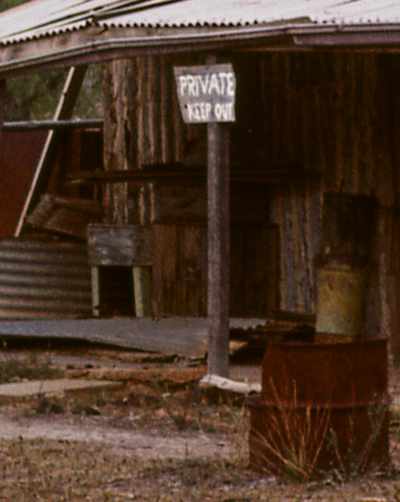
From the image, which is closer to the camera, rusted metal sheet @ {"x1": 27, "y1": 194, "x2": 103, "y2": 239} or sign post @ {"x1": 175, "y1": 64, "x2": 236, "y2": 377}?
sign post @ {"x1": 175, "y1": 64, "x2": 236, "y2": 377}

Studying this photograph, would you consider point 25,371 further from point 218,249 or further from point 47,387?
point 218,249

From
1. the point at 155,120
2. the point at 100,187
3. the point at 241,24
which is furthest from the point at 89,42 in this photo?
the point at 100,187

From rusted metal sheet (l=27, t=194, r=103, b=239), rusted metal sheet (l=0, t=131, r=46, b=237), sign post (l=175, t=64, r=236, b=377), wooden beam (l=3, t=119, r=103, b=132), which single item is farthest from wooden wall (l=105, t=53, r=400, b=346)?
rusted metal sheet (l=0, t=131, r=46, b=237)

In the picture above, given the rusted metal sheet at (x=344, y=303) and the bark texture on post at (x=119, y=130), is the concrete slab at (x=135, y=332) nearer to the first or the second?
the rusted metal sheet at (x=344, y=303)

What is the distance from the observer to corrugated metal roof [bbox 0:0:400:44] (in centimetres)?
1294

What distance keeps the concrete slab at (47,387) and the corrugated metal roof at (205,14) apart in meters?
2.88

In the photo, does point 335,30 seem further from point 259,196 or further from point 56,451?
point 259,196

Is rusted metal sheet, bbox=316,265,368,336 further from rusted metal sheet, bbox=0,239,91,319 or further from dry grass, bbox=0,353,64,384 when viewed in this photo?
rusted metal sheet, bbox=0,239,91,319

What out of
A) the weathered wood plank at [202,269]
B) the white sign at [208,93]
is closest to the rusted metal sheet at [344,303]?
the weathered wood plank at [202,269]

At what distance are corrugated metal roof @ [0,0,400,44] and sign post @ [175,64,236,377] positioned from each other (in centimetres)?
45

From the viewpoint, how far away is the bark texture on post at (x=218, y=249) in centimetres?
1363

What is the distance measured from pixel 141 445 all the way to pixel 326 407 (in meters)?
2.15

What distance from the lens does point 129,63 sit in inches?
773

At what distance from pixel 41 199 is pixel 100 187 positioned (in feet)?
2.82
